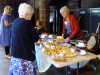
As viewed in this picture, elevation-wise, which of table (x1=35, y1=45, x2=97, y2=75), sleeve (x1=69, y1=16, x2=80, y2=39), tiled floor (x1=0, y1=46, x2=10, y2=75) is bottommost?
tiled floor (x1=0, y1=46, x2=10, y2=75)

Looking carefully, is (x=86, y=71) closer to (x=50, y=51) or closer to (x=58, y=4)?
(x=50, y=51)

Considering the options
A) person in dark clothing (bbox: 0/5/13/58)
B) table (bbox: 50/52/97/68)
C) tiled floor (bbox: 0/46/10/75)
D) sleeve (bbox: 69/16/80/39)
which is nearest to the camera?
table (bbox: 50/52/97/68)

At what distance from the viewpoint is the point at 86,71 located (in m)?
5.05

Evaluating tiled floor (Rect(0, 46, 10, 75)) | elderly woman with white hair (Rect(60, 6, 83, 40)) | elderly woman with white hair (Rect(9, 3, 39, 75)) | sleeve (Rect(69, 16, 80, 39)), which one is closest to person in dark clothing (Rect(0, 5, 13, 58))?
tiled floor (Rect(0, 46, 10, 75))

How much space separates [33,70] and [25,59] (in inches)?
7.9

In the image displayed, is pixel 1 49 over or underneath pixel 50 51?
underneath

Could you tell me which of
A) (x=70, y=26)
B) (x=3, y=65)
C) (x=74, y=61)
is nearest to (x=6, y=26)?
(x=3, y=65)

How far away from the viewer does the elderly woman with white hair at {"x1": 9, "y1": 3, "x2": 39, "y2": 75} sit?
2.99 m

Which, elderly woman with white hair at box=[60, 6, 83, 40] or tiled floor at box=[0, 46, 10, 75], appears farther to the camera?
tiled floor at box=[0, 46, 10, 75]

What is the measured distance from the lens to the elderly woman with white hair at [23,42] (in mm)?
2992

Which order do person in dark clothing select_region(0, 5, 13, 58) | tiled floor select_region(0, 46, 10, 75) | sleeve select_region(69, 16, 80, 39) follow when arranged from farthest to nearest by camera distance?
person in dark clothing select_region(0, 5, 13, 58) < tiled floor select_region(0, 46, 10, 75) < sleeve select_region(69, 16, 80, 39)

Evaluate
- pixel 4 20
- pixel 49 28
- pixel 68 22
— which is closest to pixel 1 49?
pixel 49 28

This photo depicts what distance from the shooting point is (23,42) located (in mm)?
3006

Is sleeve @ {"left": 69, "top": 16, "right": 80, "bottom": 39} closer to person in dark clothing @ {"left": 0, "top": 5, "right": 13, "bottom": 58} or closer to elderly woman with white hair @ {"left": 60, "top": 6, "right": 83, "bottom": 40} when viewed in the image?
elderly woman with white hair @ {"left": 60, "top": 6, "right": 83, "bottom": 40}
